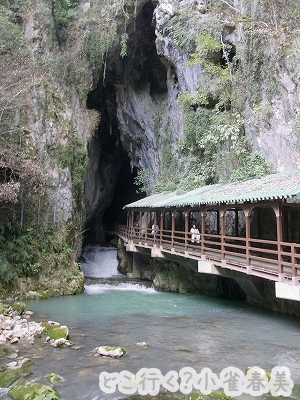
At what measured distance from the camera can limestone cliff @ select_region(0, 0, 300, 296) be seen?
1611cm

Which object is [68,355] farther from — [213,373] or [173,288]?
[173,288]

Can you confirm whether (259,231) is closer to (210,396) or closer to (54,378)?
(210,396)

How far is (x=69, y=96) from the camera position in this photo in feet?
73.9

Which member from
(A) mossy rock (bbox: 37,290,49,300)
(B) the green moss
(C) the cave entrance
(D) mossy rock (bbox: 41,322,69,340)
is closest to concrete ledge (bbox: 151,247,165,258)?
(A) mossy rock (bbox: 37,290,49,300)

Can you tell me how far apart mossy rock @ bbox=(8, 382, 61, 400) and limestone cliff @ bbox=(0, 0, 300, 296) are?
8.91 m

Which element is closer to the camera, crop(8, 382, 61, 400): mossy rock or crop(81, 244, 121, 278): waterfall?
crop(8, 382, 61, 400): mossy rock

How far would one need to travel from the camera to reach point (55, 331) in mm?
9383

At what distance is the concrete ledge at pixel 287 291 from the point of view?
346 inches

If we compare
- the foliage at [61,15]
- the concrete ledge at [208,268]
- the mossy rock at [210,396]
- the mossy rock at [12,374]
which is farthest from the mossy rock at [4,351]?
the foliage at [61,15]

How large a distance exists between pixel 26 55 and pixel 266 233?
54.8 feet

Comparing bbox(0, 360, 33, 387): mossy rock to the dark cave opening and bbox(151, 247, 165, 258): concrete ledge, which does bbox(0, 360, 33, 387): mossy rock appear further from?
the dark cave opening

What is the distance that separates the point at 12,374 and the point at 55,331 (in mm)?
2470

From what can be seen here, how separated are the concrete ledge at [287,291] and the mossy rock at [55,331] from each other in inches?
237

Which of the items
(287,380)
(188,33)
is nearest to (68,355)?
(287,380)
